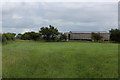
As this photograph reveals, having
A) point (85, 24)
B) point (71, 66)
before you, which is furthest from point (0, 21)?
point (85, 24)

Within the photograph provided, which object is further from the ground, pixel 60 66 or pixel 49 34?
pixel 49 34

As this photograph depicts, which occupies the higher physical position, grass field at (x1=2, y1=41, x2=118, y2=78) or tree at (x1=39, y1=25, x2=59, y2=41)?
tree at (x1=39, y1=25, x2=59, y2=41)

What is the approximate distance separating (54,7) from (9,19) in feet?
5.12

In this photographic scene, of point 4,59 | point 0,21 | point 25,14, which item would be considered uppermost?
point 25,14

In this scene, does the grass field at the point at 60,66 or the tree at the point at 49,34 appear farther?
the tree at the point at 49,34

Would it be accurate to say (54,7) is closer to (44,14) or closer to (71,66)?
(44,14)

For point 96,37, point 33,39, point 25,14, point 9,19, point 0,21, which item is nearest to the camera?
point 0,21

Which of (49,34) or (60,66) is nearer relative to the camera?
(60,66)

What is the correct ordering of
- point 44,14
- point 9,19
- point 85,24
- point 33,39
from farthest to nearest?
point 33,39 → point 85,24 → point 44,14 → point 9,19

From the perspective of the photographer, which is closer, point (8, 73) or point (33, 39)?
point (8, 73)

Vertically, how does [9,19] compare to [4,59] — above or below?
above

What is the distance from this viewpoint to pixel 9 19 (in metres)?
4.71

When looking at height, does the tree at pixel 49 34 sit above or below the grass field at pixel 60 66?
above

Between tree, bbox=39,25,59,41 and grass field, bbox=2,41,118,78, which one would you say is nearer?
grass field, bbox=2,41,118,78
